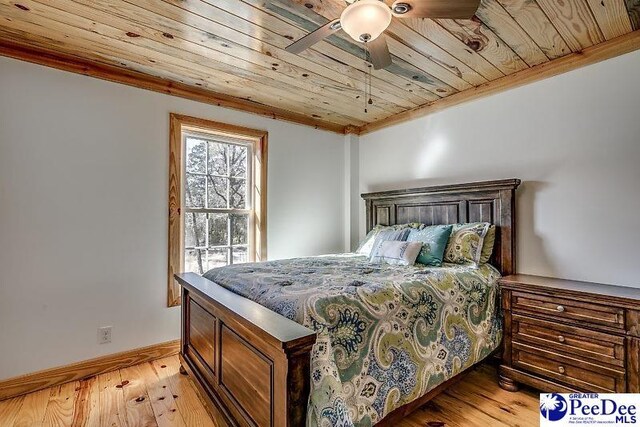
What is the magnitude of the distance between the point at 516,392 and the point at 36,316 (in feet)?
10.8

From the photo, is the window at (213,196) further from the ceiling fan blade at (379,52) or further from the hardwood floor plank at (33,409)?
the ceiling fan blade at (379,52)

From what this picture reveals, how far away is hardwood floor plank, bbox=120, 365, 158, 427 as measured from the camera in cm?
188

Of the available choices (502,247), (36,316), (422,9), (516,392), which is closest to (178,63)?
(422,9)

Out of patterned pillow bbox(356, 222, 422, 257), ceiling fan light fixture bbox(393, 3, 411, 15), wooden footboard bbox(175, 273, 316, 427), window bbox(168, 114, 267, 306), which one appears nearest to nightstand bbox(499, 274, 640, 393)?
patterned pillow bbox(356, 222, 422, 257)

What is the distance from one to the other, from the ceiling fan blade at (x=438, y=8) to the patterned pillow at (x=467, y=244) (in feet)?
5.39

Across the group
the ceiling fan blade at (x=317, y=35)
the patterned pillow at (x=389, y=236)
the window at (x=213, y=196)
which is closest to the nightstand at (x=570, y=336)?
the patterned pillow at (x=389, y=236)

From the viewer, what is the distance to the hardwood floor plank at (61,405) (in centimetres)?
189

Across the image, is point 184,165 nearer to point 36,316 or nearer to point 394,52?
point 36,316

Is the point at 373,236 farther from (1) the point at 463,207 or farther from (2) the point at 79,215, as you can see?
(2) the point at 79,215

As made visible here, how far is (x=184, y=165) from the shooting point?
117 inches

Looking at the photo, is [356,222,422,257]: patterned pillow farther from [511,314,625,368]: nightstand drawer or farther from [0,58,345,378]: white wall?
[0,58,345,378]: white wall

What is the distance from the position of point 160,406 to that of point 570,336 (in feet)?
8.33

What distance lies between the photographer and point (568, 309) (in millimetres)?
1987

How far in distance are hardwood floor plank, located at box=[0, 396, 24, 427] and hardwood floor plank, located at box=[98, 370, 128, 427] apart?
1.38 feet
